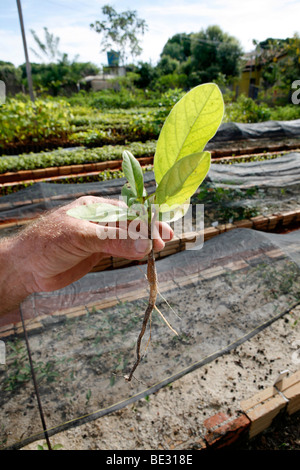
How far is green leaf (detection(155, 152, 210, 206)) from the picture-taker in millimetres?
472

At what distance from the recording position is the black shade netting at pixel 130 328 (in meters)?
1.37

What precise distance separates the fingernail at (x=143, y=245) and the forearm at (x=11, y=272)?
544 mm

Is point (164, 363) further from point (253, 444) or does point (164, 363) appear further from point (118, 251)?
point (118, 251)

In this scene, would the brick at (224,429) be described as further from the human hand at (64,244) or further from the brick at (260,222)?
the brick at (260,222)

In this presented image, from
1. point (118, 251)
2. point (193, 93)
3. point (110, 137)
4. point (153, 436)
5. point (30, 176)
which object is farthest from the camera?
point (110, 137)

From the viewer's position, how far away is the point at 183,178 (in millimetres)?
494

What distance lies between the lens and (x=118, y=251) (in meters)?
0.89

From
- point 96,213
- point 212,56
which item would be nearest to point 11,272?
point 96,213

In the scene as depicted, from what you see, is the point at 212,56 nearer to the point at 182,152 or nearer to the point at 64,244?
the point at 64,244

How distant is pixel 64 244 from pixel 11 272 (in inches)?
13.8

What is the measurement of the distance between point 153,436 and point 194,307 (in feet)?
2.26

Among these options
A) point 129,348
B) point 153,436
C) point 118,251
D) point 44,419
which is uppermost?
point 118,251
